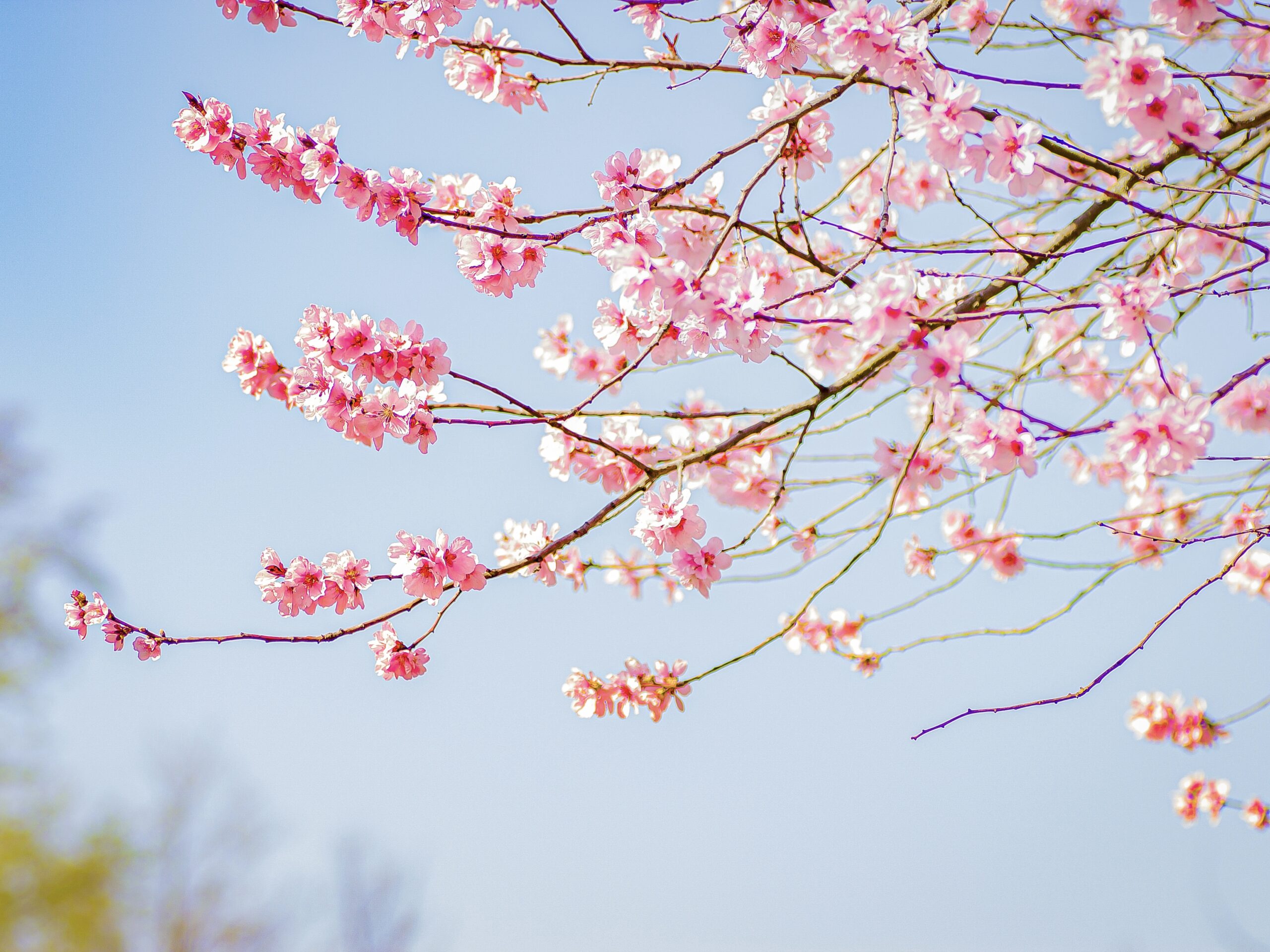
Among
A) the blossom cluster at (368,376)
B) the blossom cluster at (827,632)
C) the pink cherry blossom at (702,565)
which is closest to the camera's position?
the blossom cluster at (368,376)

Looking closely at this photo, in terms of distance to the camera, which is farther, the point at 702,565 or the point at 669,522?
the point at 702,565

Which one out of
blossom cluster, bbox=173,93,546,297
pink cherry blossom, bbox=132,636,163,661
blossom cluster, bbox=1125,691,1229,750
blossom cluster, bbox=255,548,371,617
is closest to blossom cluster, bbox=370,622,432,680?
blossom cluster, bbox=255,548,371,617

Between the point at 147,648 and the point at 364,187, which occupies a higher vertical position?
the point at 364,187

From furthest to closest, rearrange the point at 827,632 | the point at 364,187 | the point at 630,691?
1. the point at 827,632
2. the point at 630,691
3. the point at 364,187

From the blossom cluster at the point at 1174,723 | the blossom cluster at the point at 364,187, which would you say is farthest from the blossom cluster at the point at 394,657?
the blossom cluster at the point at 1174,723

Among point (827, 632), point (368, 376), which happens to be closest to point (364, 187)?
point (368, 376)

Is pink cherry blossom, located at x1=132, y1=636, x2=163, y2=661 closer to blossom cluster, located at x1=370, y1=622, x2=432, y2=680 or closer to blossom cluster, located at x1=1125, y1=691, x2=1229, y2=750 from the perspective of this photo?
blossom cluster, located at x1=370, y1=622, x2=432, y2=680

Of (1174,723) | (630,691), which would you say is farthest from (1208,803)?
(630,691)

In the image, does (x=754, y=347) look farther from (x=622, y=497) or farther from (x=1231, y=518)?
(x=1231, y=518)

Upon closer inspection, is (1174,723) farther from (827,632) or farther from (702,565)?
(702,565)

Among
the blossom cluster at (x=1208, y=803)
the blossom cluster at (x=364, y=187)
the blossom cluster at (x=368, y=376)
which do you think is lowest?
the blossom cluster at (x=1208, y=803)

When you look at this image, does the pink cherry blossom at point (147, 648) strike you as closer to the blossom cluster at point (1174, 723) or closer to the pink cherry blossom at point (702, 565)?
the pink cherry blossom at point (702, 565)

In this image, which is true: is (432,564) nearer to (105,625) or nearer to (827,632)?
(105,625)

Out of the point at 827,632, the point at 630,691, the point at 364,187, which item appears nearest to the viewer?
the point at 364,187
